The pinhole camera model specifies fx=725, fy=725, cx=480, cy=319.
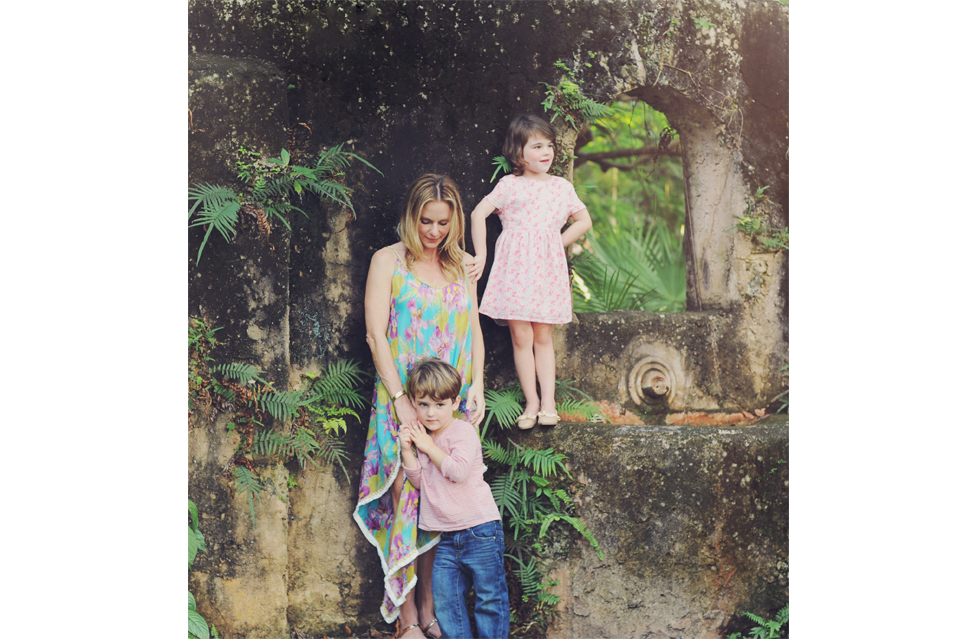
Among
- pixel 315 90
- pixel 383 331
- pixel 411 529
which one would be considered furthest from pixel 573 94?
pixel 411 529

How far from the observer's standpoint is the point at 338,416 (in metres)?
3.88

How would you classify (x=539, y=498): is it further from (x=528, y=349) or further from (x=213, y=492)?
(x=213, y=492)

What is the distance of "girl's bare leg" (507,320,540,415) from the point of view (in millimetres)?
3924

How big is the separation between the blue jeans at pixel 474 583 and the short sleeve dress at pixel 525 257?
114cm

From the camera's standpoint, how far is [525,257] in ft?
12.8

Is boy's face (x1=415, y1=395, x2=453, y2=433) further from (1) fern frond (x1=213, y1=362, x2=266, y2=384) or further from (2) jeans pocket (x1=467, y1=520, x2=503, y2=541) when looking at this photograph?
(1) fern frond (x1=213, y1=362, x2=266, y2=384)

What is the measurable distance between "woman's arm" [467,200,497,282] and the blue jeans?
131 centimetres

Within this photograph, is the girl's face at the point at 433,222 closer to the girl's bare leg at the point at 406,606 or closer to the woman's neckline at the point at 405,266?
the woman's neckline at the point at 405,266

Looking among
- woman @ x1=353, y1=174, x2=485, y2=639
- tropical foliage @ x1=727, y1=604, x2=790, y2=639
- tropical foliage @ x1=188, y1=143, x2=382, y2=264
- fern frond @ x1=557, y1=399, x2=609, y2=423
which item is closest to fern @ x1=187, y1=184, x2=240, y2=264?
tropical foliage @ x1=188, y1=143, x2=382, y2=264

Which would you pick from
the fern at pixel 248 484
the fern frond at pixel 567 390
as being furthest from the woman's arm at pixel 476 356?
the fern at pixel 248 484

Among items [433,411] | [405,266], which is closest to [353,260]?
[405,266]

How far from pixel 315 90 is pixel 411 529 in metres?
2.36

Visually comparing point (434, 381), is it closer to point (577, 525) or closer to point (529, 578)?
point (577, 525)

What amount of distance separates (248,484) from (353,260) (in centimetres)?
130
